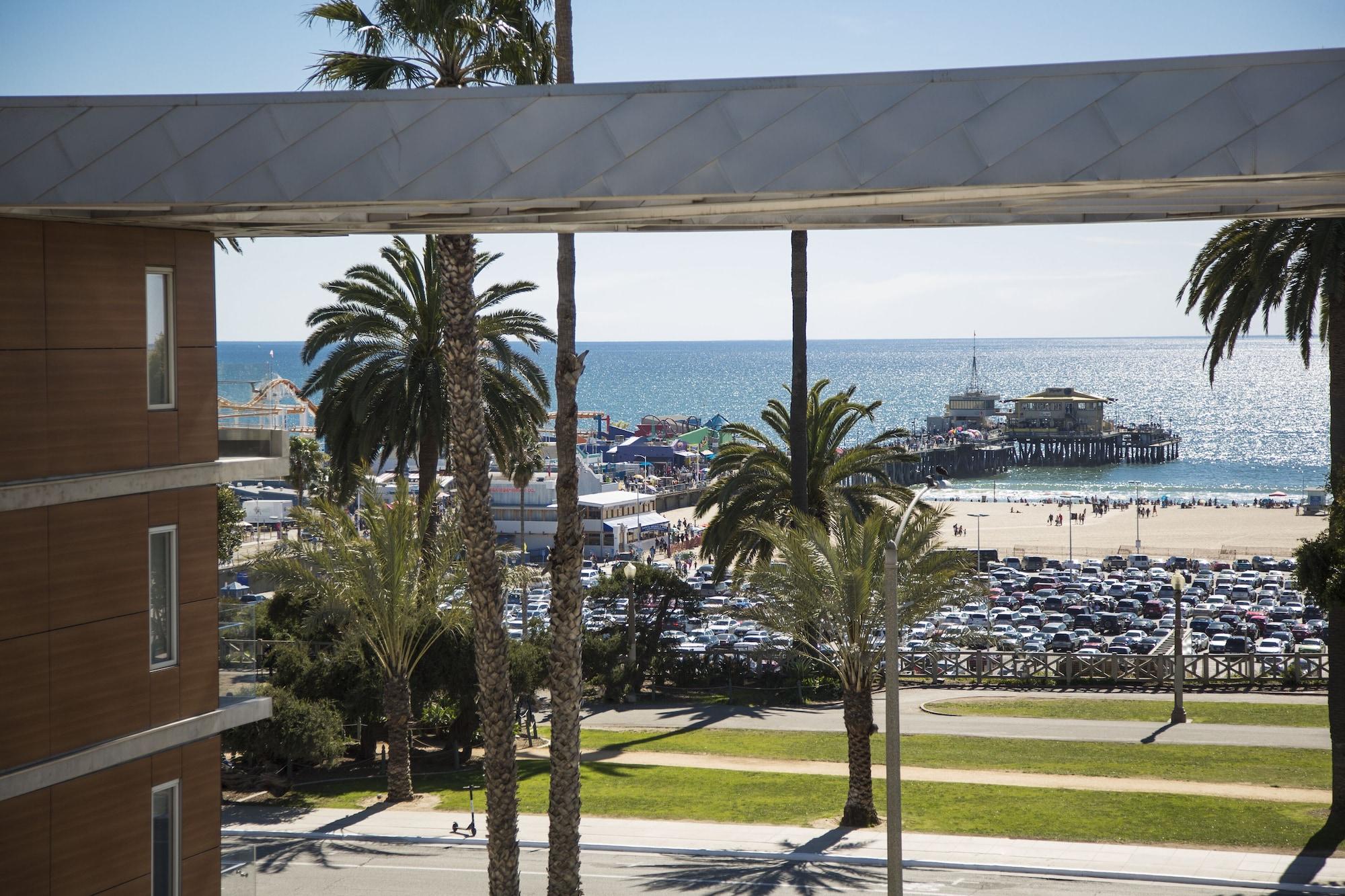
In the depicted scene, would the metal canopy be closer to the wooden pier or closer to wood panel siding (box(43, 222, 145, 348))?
wood panel siding (box(43, 222, 145, 348))

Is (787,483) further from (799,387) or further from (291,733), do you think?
(291,733)

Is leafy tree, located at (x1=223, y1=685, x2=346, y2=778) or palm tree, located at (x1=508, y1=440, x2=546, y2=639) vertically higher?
palm tree, located at (x1=508, y1=440, x2=546, y2=639)

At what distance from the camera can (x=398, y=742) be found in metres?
26.7

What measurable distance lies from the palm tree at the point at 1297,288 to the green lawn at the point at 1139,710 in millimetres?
8760

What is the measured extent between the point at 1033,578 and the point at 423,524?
57.9 m

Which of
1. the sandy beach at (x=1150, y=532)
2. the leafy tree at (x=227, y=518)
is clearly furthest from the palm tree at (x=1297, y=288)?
the sandy beach at (x=1150, y=532)

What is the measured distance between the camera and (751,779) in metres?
27.8

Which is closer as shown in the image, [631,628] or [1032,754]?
[1032,754]

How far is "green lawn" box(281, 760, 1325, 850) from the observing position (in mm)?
23016

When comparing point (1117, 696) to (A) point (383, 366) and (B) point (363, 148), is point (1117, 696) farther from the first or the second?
(B) point (363, 148)

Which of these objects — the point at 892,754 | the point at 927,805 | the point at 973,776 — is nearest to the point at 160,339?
the point at 892,754

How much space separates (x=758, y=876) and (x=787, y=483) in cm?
1472

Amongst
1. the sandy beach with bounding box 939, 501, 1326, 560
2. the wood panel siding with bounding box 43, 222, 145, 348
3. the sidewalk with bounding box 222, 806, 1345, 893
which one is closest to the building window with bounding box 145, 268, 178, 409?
the wood panel siding with bounding box 43, 222, 145, 348

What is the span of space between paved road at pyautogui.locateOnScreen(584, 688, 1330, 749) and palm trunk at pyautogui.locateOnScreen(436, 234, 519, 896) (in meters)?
13.2
